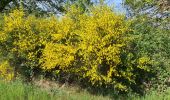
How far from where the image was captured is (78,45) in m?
17.4

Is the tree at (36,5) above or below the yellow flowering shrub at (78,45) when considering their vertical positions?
above

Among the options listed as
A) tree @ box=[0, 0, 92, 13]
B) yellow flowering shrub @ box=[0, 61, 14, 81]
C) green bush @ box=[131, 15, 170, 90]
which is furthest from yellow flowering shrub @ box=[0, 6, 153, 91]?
tree @ box=[0, 0, 92, 13]

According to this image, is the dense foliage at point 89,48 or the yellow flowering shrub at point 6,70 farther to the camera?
the yellow flowering shrub at point 6,70

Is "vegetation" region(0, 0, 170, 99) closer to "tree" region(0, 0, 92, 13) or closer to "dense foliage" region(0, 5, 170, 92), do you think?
"dense foliage" region(0, 5, 170, 92)

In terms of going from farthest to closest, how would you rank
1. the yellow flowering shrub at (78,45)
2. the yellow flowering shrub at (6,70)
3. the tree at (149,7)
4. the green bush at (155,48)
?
the tree at (149,7), the yellow flowering shrub at (6,70), the green bush at (155,48), the yellow flowering shrub at (78,45)

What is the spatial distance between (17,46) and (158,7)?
325 inches

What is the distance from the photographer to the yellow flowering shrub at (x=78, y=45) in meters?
16.7

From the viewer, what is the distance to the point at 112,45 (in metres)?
16.8

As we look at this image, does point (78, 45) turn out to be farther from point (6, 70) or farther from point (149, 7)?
point (149, 7)

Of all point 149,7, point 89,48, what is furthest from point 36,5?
point 89,48

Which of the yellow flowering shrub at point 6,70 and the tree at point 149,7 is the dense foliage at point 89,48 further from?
the tree at point 149,7

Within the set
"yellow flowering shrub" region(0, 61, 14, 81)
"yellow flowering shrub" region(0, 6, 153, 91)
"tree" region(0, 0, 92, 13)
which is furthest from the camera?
"tree" region(0, 0, 92, 13)

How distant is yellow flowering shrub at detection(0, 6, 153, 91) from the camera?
659 inches

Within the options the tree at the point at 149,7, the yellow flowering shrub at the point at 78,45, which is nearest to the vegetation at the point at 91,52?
the yellow flowering shrub at the point at 78,45
